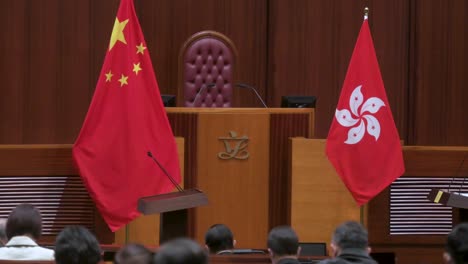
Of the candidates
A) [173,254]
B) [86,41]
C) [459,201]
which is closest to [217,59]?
[86,41]

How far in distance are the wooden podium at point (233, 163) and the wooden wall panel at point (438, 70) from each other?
10.7 ft

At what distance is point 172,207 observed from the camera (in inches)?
234

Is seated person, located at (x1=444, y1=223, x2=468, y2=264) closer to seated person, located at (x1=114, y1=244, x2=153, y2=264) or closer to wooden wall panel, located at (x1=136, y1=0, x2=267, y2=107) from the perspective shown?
seated person, located at (x1=114, y1=244, x2=153, y2=264)

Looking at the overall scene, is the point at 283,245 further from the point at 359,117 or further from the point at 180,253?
the point at 359,117

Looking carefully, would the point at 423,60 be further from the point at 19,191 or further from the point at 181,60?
the point at 19,191

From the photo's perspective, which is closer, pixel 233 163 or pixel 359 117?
pixel 359 117

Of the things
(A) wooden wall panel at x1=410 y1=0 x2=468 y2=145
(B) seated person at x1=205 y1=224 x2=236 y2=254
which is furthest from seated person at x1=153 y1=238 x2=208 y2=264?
(A) wooden wall panel at x1=410 y1=0 x2=468 y2=145

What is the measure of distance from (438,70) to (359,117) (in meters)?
3.45

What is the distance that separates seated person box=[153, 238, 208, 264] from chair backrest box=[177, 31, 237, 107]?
6.94 m

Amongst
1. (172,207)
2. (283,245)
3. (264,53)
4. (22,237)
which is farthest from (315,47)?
(22,237)

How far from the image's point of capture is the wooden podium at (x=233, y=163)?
24.3 ft

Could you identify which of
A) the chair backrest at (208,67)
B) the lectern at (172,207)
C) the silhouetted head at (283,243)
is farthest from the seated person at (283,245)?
the chair backrest at (208,67)

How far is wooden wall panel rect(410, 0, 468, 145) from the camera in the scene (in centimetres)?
1038

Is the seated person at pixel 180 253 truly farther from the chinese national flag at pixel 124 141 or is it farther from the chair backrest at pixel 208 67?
the chair backrest at pixel 208 67
